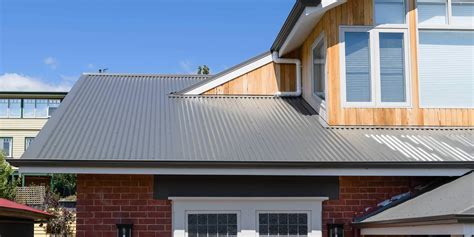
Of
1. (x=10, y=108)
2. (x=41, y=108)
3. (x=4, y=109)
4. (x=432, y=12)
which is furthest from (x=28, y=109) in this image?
(x=432, y=12)

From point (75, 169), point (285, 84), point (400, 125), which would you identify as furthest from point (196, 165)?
point (285, 84)

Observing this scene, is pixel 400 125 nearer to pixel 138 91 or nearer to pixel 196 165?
pixel 196 165

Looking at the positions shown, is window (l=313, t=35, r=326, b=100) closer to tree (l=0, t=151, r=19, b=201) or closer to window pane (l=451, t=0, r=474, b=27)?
window pane (l=451, t=0, r=474, b=27)

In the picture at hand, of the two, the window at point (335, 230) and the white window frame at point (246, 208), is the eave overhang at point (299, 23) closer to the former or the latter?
the white window frame at point (246, 208)

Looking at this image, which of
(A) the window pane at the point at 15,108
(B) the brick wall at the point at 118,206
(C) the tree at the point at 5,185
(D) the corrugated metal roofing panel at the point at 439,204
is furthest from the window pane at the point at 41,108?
(D) the corrugated metal roofing panel at the point at 439,204

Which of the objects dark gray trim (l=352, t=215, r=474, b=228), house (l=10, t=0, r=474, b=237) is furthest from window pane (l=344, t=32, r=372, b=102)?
dark gray trim (l=352, t=215, r=474, b=228)

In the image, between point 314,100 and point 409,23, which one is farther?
point 314,100

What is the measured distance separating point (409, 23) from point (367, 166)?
3.20 metres

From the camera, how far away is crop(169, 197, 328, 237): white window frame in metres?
8.99

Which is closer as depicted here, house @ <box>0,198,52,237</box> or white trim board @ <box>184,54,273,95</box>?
house @ <box>0,198,52,237</box>

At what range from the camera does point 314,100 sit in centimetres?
1142

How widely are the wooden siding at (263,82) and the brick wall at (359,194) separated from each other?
11.7 ft

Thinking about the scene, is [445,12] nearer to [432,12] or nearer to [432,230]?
[432,12]

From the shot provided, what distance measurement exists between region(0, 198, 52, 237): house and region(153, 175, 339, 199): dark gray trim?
2.48 meters
